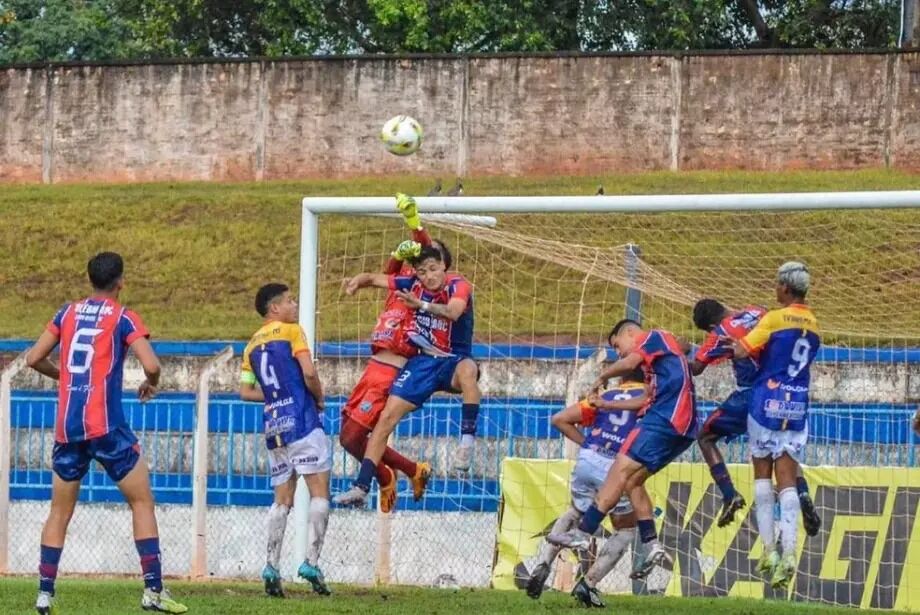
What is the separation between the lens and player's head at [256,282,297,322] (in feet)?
42.6

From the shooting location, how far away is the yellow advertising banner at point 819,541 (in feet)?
49.9

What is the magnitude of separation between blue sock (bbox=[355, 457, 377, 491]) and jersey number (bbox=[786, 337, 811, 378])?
3.29m

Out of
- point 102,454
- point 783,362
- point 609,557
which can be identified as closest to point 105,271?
point 102,454

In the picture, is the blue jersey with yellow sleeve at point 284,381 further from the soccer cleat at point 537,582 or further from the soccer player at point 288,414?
the soccer cleat at point 537,582

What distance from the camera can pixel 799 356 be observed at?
12523 millimetres

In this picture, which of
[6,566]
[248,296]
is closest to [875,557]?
[6,566]

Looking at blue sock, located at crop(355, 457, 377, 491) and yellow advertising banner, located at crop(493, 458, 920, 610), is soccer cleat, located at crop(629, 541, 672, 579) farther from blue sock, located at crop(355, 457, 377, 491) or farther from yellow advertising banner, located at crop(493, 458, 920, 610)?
yellow advertising banner, located at crop(493, 458, 920, 610)

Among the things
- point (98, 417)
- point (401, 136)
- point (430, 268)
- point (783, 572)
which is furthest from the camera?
point (401, 136)

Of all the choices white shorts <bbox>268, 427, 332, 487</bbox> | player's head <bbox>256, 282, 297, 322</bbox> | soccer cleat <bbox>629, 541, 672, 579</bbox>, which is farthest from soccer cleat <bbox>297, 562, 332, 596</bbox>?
soccer cleat <bbox>629, 541, 672, 579</bbox>

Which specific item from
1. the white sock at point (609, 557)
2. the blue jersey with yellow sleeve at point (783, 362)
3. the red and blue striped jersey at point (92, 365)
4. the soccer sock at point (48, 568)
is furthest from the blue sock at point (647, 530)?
the soccer sock at point (48, 568)

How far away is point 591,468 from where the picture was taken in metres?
13.3

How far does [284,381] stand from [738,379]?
3.51 meters

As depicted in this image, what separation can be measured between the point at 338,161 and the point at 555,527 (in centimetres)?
2055

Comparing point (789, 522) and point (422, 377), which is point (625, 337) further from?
point (789, 522)
